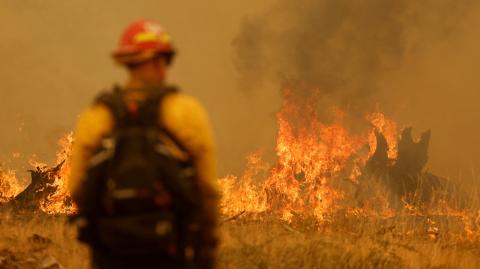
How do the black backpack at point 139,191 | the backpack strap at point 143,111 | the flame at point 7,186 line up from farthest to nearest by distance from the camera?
1. the flame at point 7,186
2. the backpack strap at point 143,111
3. the black backpack at point 139,191

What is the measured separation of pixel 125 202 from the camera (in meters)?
3.05

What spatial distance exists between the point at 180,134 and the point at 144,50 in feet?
1.91

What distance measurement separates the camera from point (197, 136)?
331 cm

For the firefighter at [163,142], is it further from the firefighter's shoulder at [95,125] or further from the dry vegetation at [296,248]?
the dry vegetation at [296,248]

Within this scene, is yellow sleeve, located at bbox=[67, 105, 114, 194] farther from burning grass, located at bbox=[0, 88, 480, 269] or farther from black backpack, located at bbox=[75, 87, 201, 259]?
burning grass, located at bbox=[0, 88, 480, 269]

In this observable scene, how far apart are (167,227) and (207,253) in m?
0.43

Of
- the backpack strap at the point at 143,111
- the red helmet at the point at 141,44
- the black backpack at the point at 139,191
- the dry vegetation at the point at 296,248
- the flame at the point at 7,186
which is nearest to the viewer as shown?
the black backpack at the point at 139,191

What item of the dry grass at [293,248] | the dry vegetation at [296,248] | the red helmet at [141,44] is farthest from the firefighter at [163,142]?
the dry grass at [293,248]

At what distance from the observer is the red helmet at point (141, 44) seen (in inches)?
134

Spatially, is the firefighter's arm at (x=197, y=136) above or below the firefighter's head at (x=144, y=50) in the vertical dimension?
below

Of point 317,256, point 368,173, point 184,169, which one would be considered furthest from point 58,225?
point 368,173

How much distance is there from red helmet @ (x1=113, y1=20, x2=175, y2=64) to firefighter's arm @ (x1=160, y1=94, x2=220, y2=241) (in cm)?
34

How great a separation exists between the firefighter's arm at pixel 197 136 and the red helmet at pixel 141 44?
0.34 m

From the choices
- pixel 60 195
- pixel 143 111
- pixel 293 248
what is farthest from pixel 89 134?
pixel 60 195
